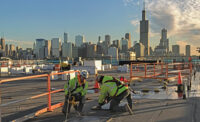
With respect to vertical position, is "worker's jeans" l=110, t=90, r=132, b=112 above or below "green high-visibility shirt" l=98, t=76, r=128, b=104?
below

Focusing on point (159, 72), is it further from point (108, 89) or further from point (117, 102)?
point (108, 89)

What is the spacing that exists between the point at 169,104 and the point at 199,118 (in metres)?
2.13

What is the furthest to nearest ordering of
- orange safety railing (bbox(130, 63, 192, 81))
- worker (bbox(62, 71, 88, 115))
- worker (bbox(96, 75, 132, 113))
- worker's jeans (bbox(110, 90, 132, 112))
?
1. orange safety railing (bbox(130, 63, 192, 81))
2. worker's jeans (bbox(110, 90, 132, 112))
3. worker (bbox(96, 75, 132, 113))
4. worker (bbox(62, 71, 88, 115))

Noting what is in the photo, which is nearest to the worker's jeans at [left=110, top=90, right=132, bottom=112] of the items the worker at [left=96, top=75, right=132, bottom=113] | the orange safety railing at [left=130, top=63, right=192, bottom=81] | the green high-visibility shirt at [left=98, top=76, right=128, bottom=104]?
the worker at [left=96, top=75, right=132, bottom=113]

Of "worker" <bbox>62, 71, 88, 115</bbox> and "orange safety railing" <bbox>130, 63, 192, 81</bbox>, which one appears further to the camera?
"orange safety railing" <bbox>130, 63, 192, 81</bbox>

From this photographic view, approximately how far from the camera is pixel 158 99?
10.0 meters

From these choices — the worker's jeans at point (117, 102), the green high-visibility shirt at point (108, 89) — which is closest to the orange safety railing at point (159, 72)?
the worker's jeans at point (117, 102)

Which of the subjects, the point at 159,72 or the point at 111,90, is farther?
the point at 159,72

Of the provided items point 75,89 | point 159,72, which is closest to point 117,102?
point 75,89

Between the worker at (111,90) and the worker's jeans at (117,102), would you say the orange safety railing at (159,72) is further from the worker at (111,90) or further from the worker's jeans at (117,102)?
the worker at (111,90)

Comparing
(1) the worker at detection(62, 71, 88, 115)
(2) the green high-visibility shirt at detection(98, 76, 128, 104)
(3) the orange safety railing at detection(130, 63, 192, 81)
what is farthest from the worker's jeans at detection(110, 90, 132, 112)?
(3) the orange safety railing at detection(130, 63, 192, 81)

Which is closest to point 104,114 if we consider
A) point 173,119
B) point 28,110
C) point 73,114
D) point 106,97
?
point 106,97

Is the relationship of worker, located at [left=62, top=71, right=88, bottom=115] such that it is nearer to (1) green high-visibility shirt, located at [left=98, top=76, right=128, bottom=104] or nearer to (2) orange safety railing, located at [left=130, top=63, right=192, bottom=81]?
(1) green high-visibility shirt, located at [left=98, top=76, right=128, bottom=104]

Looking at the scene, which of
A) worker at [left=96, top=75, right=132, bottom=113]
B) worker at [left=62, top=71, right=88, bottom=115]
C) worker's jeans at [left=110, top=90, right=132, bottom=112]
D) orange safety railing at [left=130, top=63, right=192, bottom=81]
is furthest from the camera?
orange safety railing at [left=130, top=63, right=192, bottom=81]
